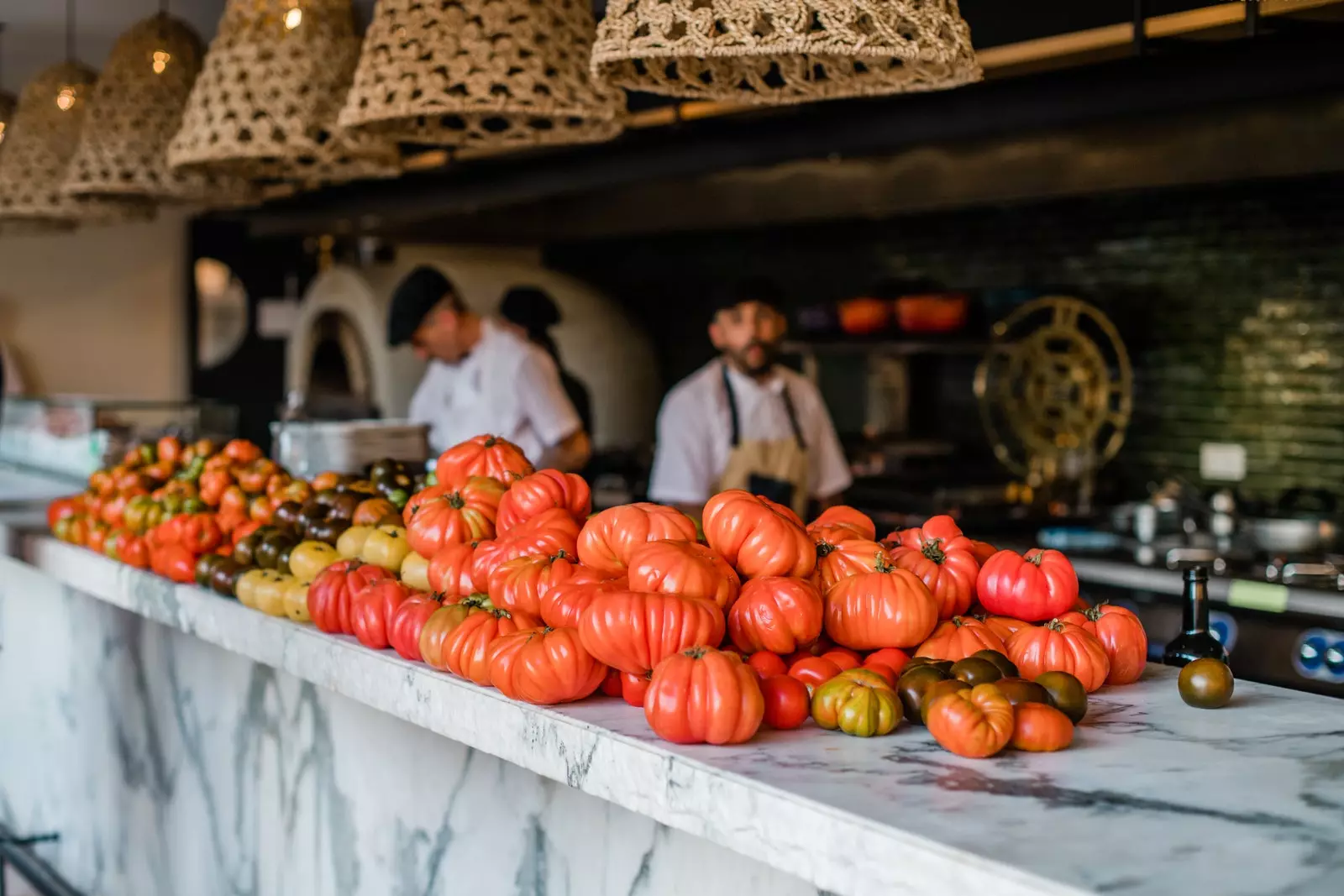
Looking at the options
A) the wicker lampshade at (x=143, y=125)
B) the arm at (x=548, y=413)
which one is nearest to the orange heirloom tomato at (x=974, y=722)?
the wicker lampshade at (x=143, y=125)

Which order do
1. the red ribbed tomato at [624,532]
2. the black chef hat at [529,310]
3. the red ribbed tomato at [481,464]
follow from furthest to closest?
the black chef hat at [529,310], the red ribbed tomato at [481,464], the red ribbed tomato at [624,532]

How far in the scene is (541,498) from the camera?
Result: 246 centimetres

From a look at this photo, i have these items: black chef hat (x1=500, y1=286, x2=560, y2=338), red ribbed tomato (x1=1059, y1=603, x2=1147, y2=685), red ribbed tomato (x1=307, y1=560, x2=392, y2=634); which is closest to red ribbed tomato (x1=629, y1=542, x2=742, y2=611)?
red ribbed tomato (x1=1059, y1=603, x2=1147, y2=685)

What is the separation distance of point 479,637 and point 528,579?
4.6 inches

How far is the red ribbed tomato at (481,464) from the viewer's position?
2.72 meters

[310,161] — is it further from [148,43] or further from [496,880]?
[496,880]

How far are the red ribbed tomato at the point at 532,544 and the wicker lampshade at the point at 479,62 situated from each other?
2.89 ft

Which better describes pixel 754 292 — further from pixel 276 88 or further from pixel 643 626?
pixel 643 626

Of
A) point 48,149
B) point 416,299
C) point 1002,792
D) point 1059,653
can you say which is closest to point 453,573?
point 1059,653

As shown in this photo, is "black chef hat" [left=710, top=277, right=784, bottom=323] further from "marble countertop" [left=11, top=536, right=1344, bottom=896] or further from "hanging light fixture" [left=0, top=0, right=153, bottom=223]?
"marble countertop" [left=11, top=536, right=1344, bottom=896]

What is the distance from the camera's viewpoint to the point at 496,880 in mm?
2502

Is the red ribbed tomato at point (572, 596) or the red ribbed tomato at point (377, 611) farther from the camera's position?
the red ribbed tomato at point (377, 611)

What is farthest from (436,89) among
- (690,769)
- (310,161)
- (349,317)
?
(349,317)

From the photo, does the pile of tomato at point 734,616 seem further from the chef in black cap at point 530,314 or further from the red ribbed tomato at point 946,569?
the chef in black cap at point 530,314
